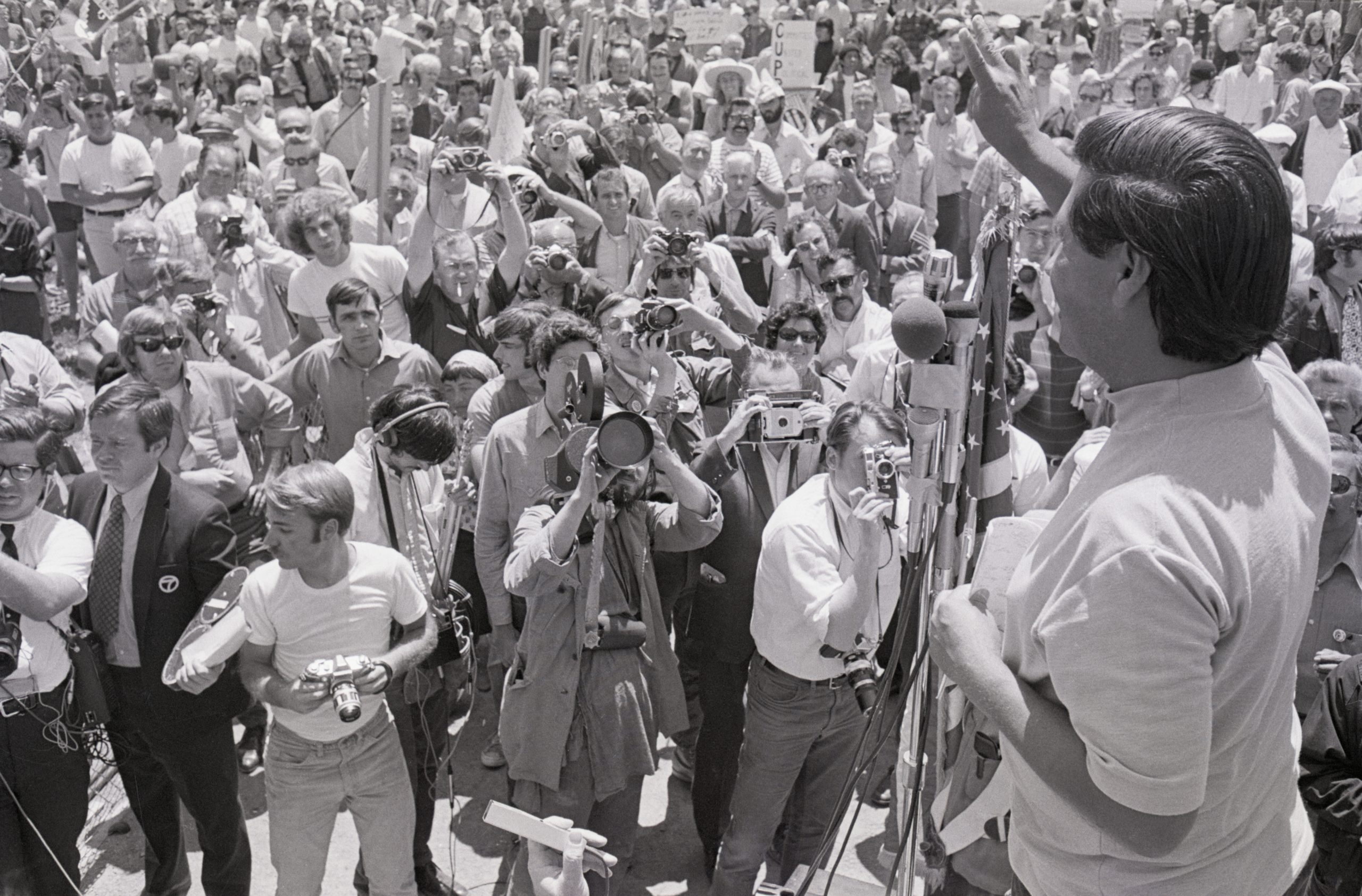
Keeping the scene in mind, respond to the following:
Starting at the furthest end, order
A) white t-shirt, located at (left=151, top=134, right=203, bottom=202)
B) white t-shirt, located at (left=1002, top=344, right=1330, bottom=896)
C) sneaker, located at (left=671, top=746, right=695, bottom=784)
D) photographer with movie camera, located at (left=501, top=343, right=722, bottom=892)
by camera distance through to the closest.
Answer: white t-shirt, located at (left=151, top=134, right=203, bottom=202) < sneaker, located at (left=671, top=746, right=695, bottom=784) < photographer with movie camera, located at (left=501, top=343, right=722, bottom=892) < white t-shirt, located at (left=1002, top=344, right=1330, bottom=896)

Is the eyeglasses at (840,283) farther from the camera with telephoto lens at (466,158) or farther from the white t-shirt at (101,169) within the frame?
the white t-shirt at (101,169)

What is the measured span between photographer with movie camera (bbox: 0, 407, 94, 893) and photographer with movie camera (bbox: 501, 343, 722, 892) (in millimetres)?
1330

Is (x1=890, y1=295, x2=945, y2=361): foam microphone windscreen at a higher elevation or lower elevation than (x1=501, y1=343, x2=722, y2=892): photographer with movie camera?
higher

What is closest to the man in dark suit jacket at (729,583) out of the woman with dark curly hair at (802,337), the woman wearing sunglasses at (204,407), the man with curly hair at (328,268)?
the woman with dark curly hair at (802,337)

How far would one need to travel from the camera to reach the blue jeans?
4.11 meters

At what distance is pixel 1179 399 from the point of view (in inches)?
60.2

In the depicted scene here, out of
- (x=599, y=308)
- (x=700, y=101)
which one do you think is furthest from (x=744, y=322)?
(x=700, y=101)

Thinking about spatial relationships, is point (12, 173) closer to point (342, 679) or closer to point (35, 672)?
point (35, 672)

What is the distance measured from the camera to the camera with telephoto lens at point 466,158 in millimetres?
6523

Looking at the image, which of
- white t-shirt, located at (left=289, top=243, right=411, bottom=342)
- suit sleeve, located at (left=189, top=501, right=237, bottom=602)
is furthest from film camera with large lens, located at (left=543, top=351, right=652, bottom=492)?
white t-shirt, located at (left=289, top=243, right=411, bottom=342)

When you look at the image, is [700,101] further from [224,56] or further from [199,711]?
[199,711]

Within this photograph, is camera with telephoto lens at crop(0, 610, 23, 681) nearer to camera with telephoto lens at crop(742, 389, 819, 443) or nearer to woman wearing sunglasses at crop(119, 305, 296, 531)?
woman wearing sunglasses at crop(119, 305, 296, 531)

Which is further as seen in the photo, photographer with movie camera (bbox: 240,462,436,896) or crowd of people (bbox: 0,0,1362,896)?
photographer with movie camera (bbox: 240,462,436,896)

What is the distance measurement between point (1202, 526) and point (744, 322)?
518 centimetres
